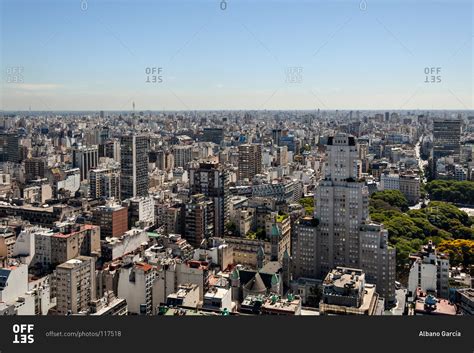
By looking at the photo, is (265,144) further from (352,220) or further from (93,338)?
(93,338)

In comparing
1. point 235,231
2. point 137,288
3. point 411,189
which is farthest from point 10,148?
point 137,288

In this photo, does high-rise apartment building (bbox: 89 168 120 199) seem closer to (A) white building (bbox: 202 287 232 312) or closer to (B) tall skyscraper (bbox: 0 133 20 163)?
(B) tall skyscraper (bbox: 0 133 20 163)

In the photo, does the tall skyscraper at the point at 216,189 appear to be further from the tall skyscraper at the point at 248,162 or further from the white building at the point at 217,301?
the tall skyscraper at the point at 248,162

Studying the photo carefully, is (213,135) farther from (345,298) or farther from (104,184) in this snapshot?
Result: (345,298)

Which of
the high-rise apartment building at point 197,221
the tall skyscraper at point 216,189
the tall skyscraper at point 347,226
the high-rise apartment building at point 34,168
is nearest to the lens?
the tall skyscraper at point 347,226

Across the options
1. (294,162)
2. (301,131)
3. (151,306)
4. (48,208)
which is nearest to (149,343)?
(151,306)

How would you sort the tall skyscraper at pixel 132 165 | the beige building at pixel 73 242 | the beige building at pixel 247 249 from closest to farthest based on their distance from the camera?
the beige building at pixel 73 242
the beige building at pixel 247 249
the tall skyscraper at pixel 132 165

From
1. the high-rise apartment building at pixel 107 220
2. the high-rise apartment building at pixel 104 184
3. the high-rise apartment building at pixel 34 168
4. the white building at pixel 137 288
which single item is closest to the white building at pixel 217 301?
the white building at pixel 137 288

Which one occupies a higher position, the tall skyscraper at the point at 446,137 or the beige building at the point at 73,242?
the tall skyscraper at the point at 446,137
